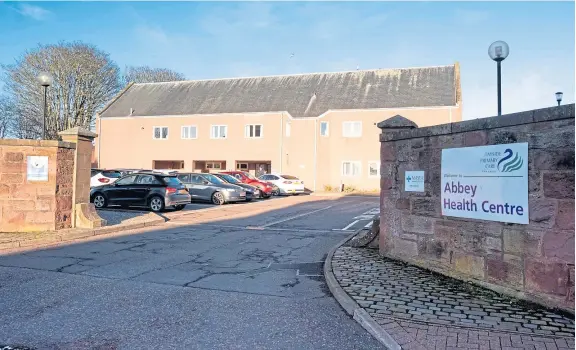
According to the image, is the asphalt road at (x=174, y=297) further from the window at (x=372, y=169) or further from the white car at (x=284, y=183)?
the window at (x=372, y=169)

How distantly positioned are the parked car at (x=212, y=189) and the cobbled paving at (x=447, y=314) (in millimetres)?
14690

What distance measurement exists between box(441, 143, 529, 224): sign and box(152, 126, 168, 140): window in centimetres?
3593

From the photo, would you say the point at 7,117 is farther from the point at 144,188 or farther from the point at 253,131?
the point at 144,188

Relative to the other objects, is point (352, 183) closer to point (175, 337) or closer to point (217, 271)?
point (217, 271)

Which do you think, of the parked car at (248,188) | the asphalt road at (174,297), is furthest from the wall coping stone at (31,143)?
the parked car at (248,188)

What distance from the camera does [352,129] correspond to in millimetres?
34938

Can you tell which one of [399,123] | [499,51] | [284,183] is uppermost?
[499,51]

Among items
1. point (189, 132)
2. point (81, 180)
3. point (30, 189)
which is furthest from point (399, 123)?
point (189, 132)

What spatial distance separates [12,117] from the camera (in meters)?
44.0

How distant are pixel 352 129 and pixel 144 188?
21183 mm

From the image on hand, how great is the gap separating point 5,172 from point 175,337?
871cm

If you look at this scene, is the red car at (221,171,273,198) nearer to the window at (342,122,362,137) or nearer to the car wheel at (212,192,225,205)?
the car wheel at (212,192,225,205)

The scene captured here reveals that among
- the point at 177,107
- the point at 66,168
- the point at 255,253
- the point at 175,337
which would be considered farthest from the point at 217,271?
the point at 177,107

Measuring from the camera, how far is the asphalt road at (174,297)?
442 cm
